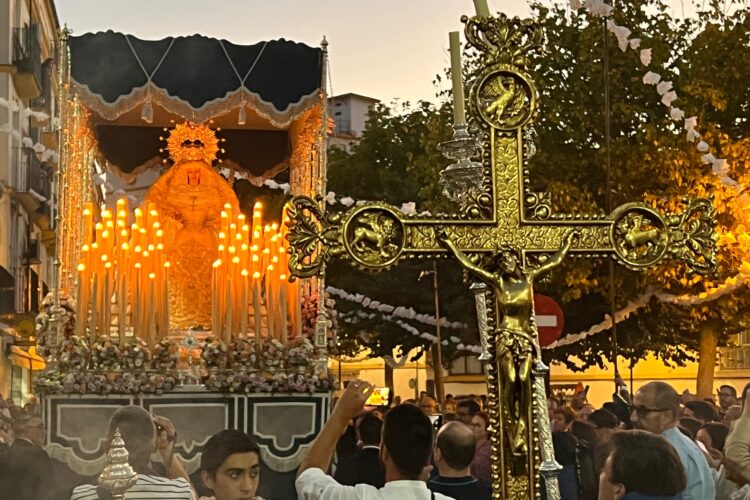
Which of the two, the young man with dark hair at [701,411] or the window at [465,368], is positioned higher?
the window at [465,368]

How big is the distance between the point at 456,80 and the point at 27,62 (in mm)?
23580

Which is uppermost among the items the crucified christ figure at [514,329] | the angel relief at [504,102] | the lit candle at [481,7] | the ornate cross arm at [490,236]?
the lit candle at [481,7]

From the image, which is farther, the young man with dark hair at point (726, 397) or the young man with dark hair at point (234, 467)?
the young man with dark hair at point (726, 397)

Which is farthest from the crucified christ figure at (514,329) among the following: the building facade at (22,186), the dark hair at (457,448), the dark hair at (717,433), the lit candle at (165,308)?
the building facade at (22,186)

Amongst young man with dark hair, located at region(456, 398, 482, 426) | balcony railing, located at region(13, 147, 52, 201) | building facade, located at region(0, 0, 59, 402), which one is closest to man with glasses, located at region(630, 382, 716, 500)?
young man with dark hair, located at region(456, 398, 482, 426)

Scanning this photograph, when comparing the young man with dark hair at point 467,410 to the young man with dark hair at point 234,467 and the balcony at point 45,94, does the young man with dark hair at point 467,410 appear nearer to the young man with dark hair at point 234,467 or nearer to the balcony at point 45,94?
the young man with dark hair at point 234,467

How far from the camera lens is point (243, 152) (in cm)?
1423

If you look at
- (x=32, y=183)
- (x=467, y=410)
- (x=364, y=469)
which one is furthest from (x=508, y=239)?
(x=32, y=183)

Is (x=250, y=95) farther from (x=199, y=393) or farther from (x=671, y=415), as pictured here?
(x=671, y=415)

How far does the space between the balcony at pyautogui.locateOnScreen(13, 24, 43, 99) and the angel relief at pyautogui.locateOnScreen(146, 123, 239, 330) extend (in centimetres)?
1532

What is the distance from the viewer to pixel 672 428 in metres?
7.18

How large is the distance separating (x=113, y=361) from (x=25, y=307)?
20036 mm

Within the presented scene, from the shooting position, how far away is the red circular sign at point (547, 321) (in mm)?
11289

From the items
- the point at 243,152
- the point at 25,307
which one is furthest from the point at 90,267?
the point at 25,307
